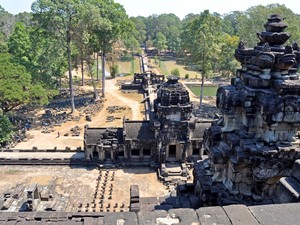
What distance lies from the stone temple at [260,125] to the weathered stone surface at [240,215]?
506 centimetres

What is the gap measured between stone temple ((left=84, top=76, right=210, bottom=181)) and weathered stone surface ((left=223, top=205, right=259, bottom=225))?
19226 mm

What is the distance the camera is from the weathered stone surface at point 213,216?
5.54m

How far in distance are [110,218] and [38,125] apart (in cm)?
3528

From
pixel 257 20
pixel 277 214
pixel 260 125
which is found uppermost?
pixel 257 20

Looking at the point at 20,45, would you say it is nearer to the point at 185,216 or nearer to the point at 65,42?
the point at 65,42

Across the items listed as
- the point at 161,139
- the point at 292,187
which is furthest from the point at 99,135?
the point at 292,187

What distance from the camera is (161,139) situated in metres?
26.0

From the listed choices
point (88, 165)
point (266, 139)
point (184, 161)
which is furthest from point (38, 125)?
point (266, 139)

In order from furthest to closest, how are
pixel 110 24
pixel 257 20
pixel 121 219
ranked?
pixel 257 20 < pixel 110 24 < pixel 121 219

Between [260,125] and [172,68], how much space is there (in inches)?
2910

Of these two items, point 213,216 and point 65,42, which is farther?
point 65,42

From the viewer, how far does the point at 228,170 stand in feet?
40.2

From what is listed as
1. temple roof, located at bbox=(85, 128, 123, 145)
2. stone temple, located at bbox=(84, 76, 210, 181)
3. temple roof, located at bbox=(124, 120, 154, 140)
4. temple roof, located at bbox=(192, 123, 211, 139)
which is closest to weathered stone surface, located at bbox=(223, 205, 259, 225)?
stone temple, located at bbox=(84, 76, 210, 181)

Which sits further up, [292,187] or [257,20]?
[257,20]
